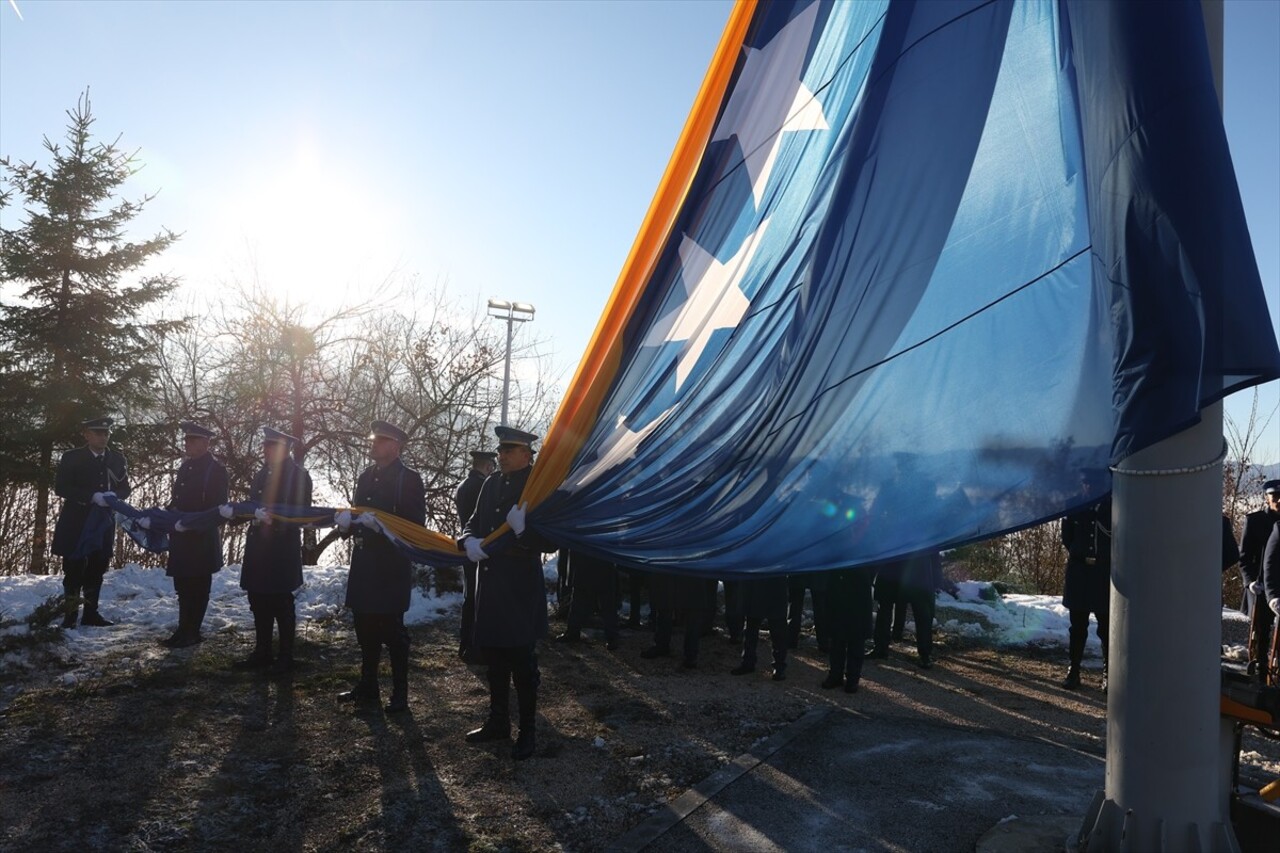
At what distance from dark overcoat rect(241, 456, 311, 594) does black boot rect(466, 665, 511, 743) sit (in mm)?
2615

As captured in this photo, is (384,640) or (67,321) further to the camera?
(67,321)

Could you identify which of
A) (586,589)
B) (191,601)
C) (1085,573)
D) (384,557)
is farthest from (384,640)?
(1085,573)

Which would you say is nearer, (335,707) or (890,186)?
(890,186)

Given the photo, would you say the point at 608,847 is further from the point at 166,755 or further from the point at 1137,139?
the point at 1137,139

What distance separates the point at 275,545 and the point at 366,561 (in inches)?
60.3

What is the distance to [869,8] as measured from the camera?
3.69m

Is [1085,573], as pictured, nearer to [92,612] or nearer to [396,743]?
[396,743]

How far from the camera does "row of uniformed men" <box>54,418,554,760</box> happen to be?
5.62 m

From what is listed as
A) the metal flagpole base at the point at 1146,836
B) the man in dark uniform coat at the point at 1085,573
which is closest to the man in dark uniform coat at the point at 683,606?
the man in dark uniform coat at the point at 1085,573

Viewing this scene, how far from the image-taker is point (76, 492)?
8773 millimetres

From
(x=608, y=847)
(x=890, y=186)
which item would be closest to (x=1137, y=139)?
(x=890, y=186)

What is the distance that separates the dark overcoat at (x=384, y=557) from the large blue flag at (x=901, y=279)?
9.17 feet

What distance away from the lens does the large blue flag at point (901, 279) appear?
303 centimetres

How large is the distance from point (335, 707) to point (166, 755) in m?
1.33
